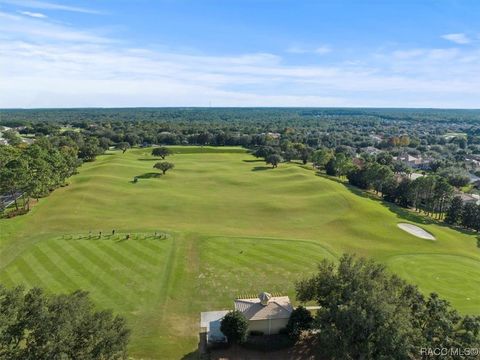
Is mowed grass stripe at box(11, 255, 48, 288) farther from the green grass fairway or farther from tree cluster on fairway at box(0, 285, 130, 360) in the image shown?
tree cluster on fairway at box(0, 285, 130, 360)

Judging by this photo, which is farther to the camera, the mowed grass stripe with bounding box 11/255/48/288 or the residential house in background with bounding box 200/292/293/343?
the mowed grass stripe with bounding box 11/255/48/288

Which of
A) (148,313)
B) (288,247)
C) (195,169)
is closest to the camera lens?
(148,313)

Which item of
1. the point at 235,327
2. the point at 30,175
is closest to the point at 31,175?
the point at 30,175

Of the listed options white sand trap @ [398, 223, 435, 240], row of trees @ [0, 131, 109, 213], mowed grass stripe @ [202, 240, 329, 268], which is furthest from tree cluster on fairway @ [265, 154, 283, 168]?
mowed grass stripe @ [202, 240, 329, 268]

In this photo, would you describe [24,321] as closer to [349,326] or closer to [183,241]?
[349,326]

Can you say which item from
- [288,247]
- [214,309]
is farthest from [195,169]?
[214,309]

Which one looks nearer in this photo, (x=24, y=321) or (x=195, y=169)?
(x=24, y=321)
